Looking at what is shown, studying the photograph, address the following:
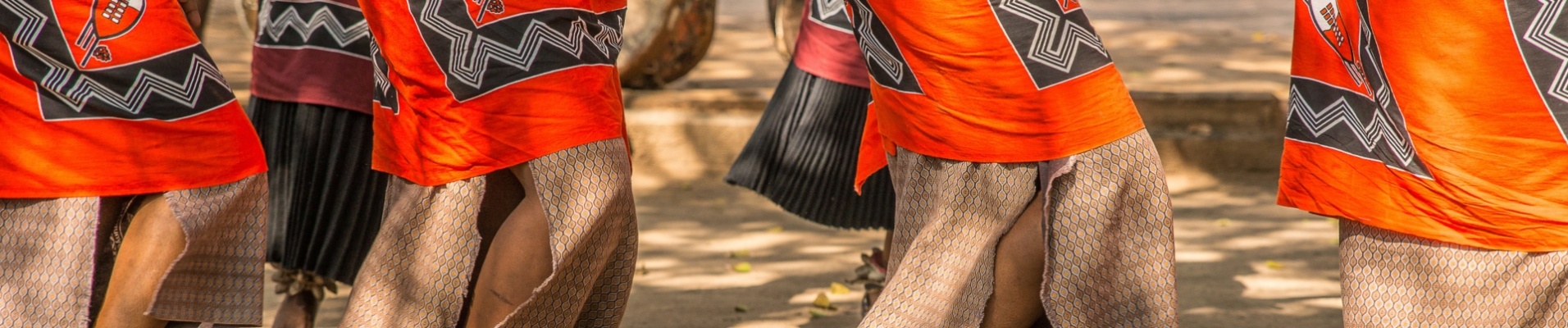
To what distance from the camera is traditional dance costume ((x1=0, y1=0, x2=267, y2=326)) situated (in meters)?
2.50

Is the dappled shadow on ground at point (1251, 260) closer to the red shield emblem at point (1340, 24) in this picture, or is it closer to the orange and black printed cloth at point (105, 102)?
the red shield emblem at point (1340, 24)

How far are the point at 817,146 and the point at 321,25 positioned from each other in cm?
120

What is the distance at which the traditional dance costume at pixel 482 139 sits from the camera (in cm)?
255

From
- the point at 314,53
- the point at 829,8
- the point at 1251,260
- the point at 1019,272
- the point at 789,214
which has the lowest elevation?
the point at 789,214

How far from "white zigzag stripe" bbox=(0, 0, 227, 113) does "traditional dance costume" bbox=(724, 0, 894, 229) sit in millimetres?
1496

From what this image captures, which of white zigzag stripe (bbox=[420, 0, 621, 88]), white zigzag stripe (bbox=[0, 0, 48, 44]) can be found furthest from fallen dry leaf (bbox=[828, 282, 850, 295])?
white zigzag stripe (bbox=[0, 0, 48, 44])

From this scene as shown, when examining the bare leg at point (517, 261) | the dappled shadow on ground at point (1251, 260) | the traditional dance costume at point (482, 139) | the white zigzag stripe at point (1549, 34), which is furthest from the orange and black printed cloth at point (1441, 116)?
the dappled shadow on ground at point (1251, 260)

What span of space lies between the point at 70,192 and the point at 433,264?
0.62 meters

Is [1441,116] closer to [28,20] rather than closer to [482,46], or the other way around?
[482,46]

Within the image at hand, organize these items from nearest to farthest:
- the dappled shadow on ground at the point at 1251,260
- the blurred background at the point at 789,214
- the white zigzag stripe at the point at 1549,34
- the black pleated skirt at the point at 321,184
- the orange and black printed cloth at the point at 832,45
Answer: the white zigzag stripe at the point at 1549,34 → the black pleated skirt at the point at 321,184 → the orange and black printed cloth at the point at 832,45 → the dappled shadow on ground at the point at 1251,260 → the blurred background at the point at 789,214

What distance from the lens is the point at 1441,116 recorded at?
234cm

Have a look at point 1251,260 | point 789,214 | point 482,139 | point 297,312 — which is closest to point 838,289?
point 789,214

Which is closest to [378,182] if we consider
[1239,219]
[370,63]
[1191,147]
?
[370,63]

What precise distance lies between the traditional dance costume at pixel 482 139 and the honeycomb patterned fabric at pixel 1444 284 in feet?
4.12
